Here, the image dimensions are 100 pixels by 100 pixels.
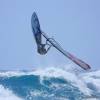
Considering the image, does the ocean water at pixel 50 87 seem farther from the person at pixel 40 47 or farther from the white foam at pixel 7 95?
the person at pixel 40 47

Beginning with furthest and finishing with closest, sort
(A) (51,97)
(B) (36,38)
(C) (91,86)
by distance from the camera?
(C) (91,86) → (A) (51,97) → (B) (36,38)

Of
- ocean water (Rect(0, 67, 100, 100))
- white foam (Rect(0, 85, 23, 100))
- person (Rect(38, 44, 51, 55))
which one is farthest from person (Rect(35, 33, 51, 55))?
white foam (Rect(0, 85, 23, 100))

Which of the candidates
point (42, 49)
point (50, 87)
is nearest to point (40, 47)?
point (42, 49)

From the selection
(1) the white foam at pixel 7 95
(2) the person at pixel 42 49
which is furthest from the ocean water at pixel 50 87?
(2) the person at pixel 42 49

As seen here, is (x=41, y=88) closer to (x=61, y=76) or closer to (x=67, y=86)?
(x=67, y=86)

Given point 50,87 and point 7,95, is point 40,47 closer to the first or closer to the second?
point 7,95

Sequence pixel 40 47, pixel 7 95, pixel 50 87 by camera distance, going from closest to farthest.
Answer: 1. pixel 40 47
2. pixel 7 95
3. pixel 50 87

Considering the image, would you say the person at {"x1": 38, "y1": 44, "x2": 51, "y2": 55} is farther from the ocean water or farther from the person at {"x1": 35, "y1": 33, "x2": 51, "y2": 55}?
the ocean water

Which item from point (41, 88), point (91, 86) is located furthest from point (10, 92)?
point (91, 86)
